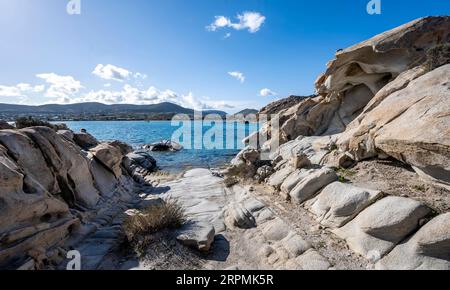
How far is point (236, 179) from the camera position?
15.4 m

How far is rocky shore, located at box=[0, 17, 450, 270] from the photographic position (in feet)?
19.8

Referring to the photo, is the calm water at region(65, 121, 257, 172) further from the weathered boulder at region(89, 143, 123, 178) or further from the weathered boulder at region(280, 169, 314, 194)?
the weathered boulder at region(280, 169, 314, 194)

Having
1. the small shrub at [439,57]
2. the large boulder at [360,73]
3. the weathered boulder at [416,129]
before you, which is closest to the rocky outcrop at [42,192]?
the weathered boulder at [416,129]

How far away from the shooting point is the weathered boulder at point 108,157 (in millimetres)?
13172

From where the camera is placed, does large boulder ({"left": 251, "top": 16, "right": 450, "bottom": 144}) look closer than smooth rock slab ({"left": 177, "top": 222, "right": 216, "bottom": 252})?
No

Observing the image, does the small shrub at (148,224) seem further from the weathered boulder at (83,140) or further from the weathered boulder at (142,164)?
the weathered boulder at (142,164)

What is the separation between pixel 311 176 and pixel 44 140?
32.8 feet

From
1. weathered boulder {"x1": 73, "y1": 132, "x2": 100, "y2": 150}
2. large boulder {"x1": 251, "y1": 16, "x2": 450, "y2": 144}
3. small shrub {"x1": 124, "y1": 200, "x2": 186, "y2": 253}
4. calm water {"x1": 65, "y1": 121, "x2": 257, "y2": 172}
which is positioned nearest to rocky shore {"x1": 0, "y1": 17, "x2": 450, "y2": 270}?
large boulder {"x1": 251, "y1": 16, "x2": 450, "y2": 144}

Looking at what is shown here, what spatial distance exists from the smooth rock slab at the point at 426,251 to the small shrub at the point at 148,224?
586 centimetres

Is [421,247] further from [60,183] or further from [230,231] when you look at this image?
[60,183]

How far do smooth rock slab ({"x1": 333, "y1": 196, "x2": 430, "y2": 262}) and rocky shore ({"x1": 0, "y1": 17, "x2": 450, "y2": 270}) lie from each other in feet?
0.08

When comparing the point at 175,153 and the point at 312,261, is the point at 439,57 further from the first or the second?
the point at 175,153

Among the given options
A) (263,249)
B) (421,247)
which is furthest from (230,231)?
(421,247)
